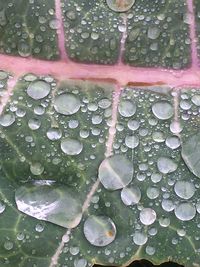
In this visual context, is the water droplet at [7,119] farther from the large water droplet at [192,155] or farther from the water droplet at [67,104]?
the large water droplet at [192,155]

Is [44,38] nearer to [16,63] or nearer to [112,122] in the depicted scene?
[16,63]

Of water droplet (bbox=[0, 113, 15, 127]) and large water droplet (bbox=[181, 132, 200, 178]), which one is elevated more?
water droplet (bbox=[0, 113, 15, 127])

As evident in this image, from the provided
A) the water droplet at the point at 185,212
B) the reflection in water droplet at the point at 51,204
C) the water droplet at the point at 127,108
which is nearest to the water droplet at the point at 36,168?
the reflection in water droplet at the point at 51,204

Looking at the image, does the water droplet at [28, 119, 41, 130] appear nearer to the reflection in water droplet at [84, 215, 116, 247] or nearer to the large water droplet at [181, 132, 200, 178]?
the reflection in water droplet at [84, 215, 116, 247]

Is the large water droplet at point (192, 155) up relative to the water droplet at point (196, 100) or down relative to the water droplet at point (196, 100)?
down

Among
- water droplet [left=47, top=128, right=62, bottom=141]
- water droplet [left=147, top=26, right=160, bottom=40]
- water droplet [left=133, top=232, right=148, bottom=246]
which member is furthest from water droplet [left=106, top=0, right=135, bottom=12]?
water droplet [left=133, top=232, right=148, bottom=246]

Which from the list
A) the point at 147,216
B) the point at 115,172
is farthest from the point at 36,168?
the point at 147,216

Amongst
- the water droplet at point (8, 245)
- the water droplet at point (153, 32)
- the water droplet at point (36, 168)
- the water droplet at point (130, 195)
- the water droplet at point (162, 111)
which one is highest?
the water droplet at point (153, 32)

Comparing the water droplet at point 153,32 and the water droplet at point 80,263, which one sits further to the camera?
the water droplet at point 153,32
